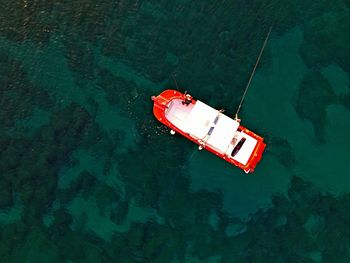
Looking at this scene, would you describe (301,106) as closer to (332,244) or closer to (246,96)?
(246,96)

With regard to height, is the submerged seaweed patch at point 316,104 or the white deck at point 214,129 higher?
the submerged seaweed patch at point 316,104

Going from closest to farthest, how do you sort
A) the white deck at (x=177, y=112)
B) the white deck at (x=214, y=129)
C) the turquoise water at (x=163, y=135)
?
the white deck at (x=214, y=129) → the white deck at (x=177, y=112) → the turquoise water at (x=163, y=135)

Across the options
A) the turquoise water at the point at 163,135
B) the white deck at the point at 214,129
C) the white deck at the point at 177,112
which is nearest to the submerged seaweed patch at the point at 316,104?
the turquoise water at the point at 163,135

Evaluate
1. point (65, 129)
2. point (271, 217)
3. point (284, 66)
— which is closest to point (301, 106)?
point (284, 66)

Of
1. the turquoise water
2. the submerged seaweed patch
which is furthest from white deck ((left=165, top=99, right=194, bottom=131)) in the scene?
the submerged seaweed patch

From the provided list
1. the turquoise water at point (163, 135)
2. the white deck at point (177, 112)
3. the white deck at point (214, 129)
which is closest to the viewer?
the white deck at point (214, 129)

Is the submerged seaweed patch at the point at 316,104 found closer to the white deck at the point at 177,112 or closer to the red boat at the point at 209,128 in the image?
the red boat at the point at 209,128

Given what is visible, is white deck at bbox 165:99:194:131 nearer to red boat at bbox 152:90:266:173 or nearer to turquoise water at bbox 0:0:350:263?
red boat at bbox 152:90:266:173

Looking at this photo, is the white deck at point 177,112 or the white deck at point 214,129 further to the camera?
the white deck at point 177,112
